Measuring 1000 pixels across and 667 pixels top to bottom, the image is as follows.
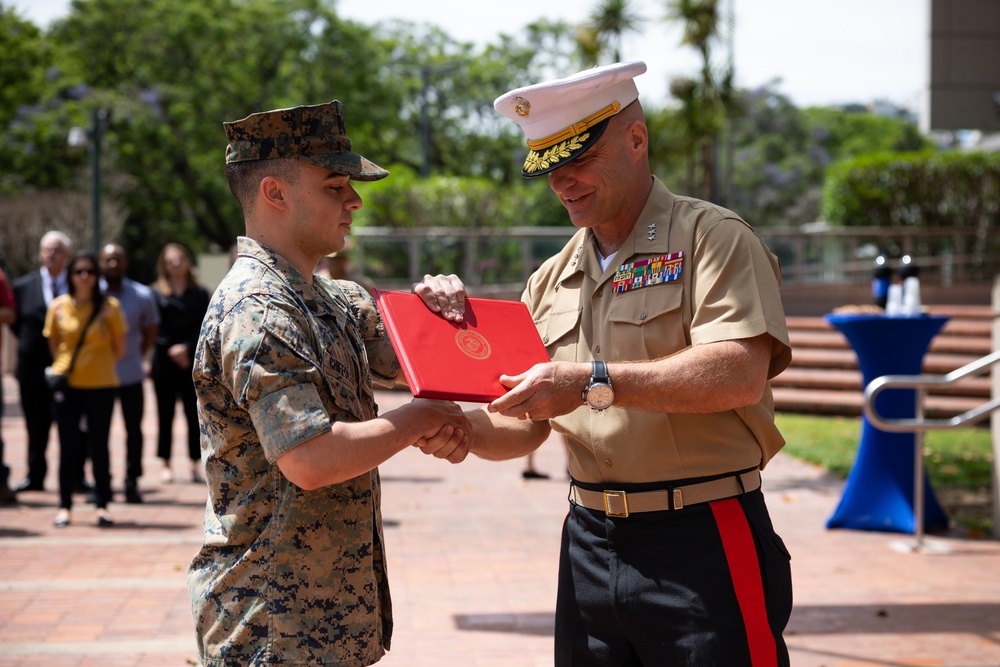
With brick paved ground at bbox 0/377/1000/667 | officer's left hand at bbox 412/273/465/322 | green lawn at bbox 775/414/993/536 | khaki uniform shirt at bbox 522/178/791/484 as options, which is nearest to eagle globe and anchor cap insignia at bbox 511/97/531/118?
khaki uniform shirt at bbox 522/178/791/484

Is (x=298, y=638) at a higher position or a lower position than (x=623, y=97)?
lower

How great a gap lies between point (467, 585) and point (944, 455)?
6862 mm

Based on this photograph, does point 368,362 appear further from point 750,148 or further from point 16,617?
point 750,148

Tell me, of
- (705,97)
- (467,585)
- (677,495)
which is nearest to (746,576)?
(677,495)

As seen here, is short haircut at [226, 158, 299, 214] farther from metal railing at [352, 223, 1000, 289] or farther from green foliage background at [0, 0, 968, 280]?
green foliage background at [0, 0, 968, 280]

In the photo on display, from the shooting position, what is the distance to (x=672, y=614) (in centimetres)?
256

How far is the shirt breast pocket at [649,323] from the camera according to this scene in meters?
2.66

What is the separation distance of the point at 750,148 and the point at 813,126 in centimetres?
1228

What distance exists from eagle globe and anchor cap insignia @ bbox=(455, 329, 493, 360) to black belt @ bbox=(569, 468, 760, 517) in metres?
0.52

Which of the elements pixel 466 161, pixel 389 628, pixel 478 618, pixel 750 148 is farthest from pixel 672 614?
pixel 750 148

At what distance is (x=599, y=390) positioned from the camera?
96.9 inches

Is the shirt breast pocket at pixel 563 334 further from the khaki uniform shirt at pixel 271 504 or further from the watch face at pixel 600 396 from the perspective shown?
the khaki uniform shirt at pixel 271 504

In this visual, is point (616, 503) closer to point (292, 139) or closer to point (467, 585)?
point (292, 139)

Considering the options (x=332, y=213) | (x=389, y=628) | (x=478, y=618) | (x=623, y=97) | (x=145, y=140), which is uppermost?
(x=145, y=140)
